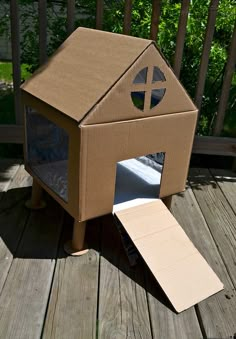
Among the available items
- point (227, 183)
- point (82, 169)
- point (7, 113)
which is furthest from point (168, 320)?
point (7, 113)

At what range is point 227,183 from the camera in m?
2.42

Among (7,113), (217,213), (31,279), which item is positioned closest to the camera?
(31,279)

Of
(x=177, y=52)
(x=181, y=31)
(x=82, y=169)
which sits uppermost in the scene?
(x=181, y=31)

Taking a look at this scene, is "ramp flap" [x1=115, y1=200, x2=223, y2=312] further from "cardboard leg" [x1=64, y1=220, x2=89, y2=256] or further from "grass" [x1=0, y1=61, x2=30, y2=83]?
"grass" [x1=0, y1=61, x2=30, y2=83]

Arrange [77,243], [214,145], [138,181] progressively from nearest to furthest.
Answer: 1. [77,243]
2. [138,181]
3. [214,145]

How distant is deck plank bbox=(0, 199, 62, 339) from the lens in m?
1.28

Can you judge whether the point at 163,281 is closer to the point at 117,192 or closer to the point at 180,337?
the point at 180,337

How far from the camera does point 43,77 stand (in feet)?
5.28

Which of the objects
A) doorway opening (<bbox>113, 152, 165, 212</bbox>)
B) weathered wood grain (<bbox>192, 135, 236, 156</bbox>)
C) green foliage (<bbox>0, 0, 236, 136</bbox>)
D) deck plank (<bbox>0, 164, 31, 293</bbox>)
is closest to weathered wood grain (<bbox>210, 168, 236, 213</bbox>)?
weathered wood grain (<bbox>192, 135, 236, 156</bbox>)

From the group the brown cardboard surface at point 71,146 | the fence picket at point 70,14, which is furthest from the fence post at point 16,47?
the brown cardboard surface at point 71,146

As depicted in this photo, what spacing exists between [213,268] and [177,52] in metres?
1.24

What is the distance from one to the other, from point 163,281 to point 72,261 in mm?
402

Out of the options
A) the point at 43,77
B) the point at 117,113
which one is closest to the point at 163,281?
the point at 117,113

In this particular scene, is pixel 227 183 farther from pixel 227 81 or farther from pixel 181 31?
pixel 181 31
